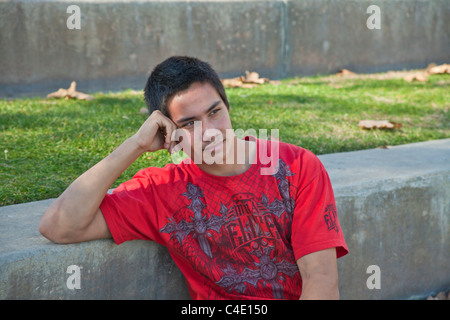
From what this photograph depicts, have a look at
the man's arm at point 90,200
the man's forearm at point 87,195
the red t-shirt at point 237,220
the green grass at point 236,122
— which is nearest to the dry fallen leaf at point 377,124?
the green grass at point 236,122

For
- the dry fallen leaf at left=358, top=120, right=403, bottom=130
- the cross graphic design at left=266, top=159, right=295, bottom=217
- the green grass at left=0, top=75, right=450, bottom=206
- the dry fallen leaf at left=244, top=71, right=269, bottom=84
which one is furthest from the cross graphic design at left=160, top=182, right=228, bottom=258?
the dry fallen leaf at left=244, top=71, right=269, bottom=84

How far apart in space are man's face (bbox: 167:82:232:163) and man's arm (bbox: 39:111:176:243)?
0.07 metres

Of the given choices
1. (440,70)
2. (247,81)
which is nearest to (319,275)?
(247,81)

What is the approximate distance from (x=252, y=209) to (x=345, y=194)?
78cm

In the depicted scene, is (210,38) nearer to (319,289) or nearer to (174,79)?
(174,79)

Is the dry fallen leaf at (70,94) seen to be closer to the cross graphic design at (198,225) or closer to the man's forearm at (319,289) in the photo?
the cross graphic design at (198,225)

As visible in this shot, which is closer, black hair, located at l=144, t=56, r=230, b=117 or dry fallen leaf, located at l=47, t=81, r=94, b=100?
black hair, located at l=144, t=56, r=230, b=117

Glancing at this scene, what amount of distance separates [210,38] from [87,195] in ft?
13.8

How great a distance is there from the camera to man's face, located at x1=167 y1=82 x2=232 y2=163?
232 cm

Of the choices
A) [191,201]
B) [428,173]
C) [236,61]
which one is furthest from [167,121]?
[236,61]

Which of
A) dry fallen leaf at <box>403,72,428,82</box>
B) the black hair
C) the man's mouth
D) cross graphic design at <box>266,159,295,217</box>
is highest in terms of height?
the black hair

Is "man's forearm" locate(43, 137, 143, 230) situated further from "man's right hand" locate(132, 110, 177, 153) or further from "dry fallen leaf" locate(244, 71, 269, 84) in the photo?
"dry fallen leaf" locate(244, 71, 269, 84)

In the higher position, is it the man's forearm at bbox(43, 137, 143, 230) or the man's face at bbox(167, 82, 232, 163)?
the man's face at bbox(167, 82, 232, 163)

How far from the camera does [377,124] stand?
171 inches
